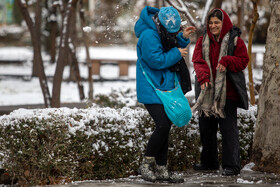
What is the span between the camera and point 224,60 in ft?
16.9

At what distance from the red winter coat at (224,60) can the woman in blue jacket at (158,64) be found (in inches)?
12.3

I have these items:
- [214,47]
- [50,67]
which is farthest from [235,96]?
[50,67]

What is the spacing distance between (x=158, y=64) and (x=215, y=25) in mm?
1009

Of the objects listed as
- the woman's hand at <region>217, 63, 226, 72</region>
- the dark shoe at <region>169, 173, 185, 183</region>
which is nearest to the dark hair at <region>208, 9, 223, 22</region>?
the woman's hand at <region>217, 63, 226, 72</region>

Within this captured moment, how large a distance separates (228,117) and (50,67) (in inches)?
916

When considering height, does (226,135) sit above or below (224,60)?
below

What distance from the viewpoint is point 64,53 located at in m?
9.15

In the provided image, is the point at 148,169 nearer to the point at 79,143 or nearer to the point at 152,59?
the point at 79,143

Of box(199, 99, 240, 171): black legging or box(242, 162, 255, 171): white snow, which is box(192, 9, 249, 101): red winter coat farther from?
box(242, 162, 255, 171): white snow

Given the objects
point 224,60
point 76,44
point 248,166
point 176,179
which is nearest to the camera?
point 176,179

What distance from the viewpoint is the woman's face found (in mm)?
5391

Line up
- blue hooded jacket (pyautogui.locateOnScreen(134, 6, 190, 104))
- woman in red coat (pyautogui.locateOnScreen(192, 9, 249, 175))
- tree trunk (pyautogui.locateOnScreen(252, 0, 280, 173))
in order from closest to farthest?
1. blue hooded jacket (pyautogui.locateOnScreen(134, 6, 190, 104))
2. woman in red coat (pyautogui.locateOnScreen(192, 9, 249, 175))
3. tree trunk (pyautogui.locateOnScreen(252, 0, 280, 173))

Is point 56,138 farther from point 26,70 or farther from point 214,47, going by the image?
point 26,70

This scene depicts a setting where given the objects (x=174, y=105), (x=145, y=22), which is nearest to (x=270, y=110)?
(x=174, y=105)
